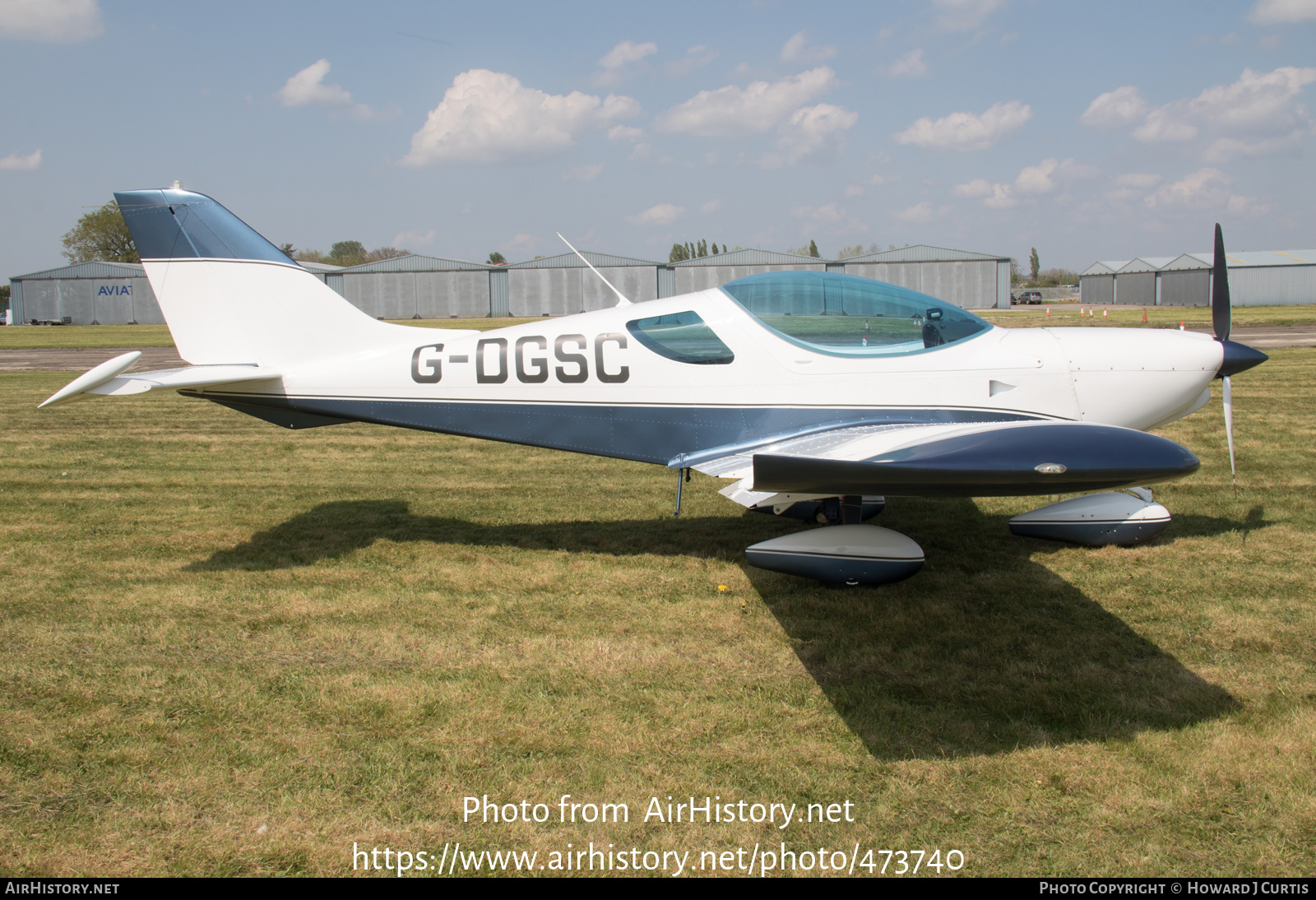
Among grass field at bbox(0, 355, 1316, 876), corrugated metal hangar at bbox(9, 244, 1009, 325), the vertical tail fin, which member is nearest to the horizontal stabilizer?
the vertical tail fin

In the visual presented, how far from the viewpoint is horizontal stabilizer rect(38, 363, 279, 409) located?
5.00m

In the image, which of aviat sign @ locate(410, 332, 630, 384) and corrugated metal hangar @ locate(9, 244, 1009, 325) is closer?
aviat sign @ locate(410, 332, 630, 384)

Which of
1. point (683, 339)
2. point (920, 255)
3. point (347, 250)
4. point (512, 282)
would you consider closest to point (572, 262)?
point (512, 282)

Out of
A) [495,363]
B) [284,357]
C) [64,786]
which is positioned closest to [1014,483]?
[495,363]

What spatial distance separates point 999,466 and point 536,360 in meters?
3.52

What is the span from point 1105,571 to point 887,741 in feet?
9.93

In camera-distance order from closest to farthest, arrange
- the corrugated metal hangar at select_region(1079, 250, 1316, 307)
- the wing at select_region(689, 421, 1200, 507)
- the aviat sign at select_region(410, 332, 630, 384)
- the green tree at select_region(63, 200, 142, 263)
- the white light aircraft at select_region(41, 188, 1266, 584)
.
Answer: the wing at select_region(689, 421, 1200, 507) < the white light aircraft at select_region(41, 188, 1266, 584) < the aviat sign at select_region(410, 332, 630, 384) < the corrugated metal hangar at select_region(1079, 250, 1316, 307) < the green tree at select_region(63, 200, 142, 263)

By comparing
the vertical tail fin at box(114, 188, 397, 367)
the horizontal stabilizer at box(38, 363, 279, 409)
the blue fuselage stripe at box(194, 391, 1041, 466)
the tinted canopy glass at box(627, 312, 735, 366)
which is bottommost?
the blue fuselage stripe at box(194, 391, 1041, 466)

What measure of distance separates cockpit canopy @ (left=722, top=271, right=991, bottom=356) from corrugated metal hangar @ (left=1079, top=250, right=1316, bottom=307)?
2074 inches

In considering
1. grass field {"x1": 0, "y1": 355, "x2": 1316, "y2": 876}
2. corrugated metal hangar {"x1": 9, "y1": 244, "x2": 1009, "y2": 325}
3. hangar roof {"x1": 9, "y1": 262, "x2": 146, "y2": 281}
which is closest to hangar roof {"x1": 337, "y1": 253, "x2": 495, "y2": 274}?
corrugated metal hangar {"x1": 9, "y1": 244, "x2": 1009, "y2": 325}

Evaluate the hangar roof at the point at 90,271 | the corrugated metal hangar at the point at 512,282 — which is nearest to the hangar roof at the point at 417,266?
the corrugated metal hangar at the point at 512,282

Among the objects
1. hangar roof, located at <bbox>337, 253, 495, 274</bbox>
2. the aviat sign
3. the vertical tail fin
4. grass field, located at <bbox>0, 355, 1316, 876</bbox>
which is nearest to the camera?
grass field, located at <bbox>0, 355, 1316, 876</bbox>

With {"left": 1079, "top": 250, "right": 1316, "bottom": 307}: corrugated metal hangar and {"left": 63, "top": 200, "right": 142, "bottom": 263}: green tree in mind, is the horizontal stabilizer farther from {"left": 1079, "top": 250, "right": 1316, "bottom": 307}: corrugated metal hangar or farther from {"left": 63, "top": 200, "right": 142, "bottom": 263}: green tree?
{"left": 63, "top": 200, "right": 142, "bottom": 263}: green tree

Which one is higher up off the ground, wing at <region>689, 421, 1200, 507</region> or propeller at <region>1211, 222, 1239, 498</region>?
propeller at <region>1211, 222, 1239, 498</region>
